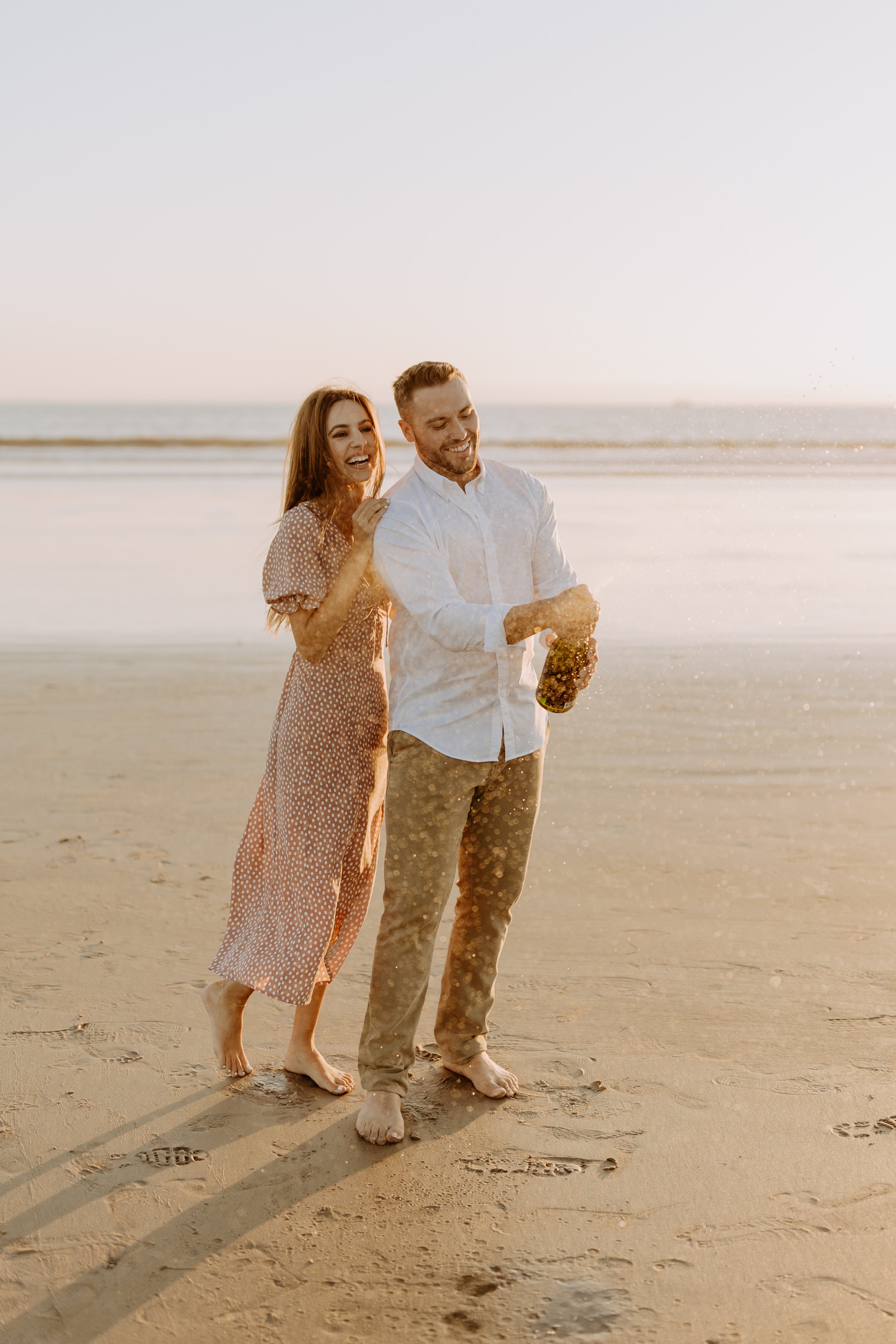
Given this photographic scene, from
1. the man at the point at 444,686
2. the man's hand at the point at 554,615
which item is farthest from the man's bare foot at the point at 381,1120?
the man's hand at the point at 554,615

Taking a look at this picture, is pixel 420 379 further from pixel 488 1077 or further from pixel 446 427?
pixel 488 1077

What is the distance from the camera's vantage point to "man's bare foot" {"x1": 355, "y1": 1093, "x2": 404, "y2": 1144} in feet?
11.0

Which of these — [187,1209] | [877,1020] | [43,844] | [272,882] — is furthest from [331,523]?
[43,844]

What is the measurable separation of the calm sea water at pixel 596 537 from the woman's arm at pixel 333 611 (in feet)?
7.39

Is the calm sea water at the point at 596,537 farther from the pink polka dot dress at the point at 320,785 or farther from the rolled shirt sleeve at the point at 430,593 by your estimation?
the rolled shirt sleeve at the point at 430,593

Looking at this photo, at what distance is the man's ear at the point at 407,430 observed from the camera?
133 inches

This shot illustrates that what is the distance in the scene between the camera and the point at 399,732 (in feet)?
11.2

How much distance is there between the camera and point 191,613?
36.5 feet

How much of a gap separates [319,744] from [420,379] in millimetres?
1048

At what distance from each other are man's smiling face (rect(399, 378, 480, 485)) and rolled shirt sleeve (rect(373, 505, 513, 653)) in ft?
0.61

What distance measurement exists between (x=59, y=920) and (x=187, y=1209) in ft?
6.49

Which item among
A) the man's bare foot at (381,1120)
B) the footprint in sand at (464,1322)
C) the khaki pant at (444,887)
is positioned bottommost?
the footprint in sand at (464,1322)

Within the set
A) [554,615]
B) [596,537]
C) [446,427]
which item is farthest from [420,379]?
[596,537]

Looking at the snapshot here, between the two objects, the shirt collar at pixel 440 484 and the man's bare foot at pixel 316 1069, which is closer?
the shirt collar at pixel 440 484
